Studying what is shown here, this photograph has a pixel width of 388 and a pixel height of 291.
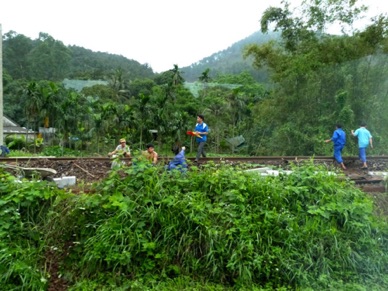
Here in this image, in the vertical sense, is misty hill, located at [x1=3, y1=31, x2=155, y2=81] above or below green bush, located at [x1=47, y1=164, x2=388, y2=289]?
above

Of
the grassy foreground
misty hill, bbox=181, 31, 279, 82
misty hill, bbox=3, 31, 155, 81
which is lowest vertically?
the grassy foreground

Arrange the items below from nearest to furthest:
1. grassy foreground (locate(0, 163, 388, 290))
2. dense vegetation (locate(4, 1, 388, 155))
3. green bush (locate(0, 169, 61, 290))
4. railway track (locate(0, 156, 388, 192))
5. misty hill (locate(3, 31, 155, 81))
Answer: green bush (locate(0, 169, 61, 290)) < grassy foreground (locate(0, 163, 388, 290)) < railway track (locate(0, 156, 388, 192)) < dense vegetation (locate(4, 1, 388, 155)) < misty hill (locate(3, 31, 155, 81))

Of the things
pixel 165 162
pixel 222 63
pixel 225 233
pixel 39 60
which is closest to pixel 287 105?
pixel 165 162

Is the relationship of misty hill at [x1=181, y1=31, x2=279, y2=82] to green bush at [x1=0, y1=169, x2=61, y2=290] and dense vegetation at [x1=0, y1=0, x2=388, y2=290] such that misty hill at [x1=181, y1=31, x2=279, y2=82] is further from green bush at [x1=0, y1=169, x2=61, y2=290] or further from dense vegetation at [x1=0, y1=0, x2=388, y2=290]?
green bush at [x1=0, y1=169, x2=61, y2=290]

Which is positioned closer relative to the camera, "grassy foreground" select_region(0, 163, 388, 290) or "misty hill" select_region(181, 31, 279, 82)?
"grassy foreground" select_region(0, 163, 388, 290)

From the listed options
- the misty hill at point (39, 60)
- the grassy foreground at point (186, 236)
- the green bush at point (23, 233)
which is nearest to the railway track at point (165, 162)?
the grassy foreground at point (186, 236)

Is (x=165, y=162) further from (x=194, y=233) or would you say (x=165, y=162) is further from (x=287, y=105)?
(x=287, y=105)

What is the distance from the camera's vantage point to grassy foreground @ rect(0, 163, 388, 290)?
4625 mm

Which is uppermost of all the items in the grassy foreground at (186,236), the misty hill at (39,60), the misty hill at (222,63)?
the misty hill at (222,63)

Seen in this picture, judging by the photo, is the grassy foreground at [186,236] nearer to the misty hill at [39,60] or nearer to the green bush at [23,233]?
the green bush at [23,233]

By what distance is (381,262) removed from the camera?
502 centimetres

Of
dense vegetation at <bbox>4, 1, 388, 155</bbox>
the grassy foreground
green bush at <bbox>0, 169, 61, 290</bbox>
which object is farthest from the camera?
dense vegetation at <bbox>4, 1, 388, 155</bbox>

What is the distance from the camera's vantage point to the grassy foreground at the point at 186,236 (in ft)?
15.2

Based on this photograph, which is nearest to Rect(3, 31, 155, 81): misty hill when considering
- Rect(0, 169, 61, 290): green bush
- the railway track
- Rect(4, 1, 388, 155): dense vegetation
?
Rect(4, 1, 388, 155): dense vegetation
